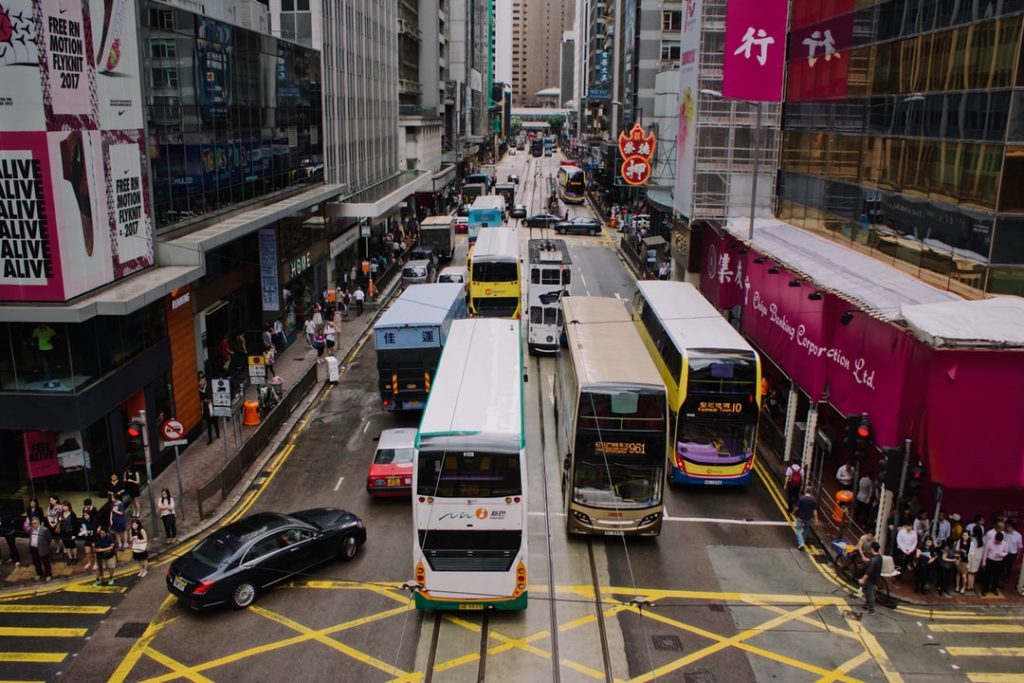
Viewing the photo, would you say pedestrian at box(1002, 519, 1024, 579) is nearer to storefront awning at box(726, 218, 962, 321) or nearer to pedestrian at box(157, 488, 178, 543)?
storefront awning at box(726, 218, 962, 321)

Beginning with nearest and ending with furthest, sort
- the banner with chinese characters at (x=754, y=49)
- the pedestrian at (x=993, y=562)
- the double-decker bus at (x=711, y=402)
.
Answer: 1. the pedestrian at (x=993, y=562)
2. the double-decker bus at (x=711, y=402)
3. the banner with chinese characters at (x=754, y=49)

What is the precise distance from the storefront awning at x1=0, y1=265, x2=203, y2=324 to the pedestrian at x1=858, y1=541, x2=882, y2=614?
642 inches

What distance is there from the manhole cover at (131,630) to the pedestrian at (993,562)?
1624cm

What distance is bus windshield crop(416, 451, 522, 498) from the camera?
592 inches

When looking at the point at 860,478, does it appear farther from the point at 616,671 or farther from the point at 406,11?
the point at 406,11

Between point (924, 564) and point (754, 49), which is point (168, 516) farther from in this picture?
point (754, 49)

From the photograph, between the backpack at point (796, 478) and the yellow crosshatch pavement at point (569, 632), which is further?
the backpack at point (796, 478)

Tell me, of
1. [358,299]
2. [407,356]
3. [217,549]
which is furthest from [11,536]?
[358,299]

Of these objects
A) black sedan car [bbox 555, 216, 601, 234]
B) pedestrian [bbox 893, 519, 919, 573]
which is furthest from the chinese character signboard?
black sedan car [bbox 555, 216, 601, 234]

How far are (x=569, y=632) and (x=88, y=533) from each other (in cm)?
1002

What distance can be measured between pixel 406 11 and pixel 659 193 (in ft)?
113

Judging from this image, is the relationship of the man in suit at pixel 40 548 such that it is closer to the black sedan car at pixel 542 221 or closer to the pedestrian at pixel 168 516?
the pedestrian at pixel 168 516

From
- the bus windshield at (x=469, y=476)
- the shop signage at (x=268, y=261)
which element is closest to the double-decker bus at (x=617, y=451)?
the bus windshield at (x=469, y=476)

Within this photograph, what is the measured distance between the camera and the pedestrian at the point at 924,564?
17.1 m
